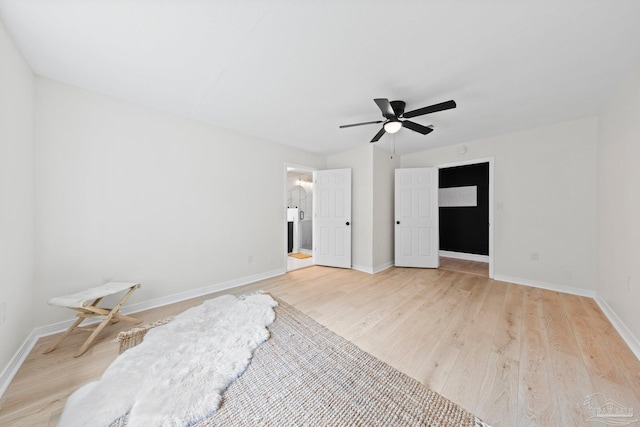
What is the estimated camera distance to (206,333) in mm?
1965

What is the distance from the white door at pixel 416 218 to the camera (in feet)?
13.8

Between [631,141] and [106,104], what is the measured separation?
5214mm

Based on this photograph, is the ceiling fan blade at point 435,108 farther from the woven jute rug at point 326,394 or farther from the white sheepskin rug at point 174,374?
the white sheepskin rug at point 174,374

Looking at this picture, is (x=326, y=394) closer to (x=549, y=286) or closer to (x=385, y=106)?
(x=385, y=106)

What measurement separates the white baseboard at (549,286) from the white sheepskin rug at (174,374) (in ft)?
12.3

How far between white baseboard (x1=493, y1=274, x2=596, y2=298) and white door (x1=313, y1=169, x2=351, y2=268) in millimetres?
2571

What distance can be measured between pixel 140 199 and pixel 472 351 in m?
3.68

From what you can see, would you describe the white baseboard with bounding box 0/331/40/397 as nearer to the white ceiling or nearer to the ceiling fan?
the white ceiling

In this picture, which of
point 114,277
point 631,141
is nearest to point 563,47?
point 631,141

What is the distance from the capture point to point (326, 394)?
1.34 metres

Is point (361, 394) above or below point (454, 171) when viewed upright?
below

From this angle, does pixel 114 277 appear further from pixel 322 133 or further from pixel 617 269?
pixel 617 269

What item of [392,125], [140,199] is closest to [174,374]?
[140,199]

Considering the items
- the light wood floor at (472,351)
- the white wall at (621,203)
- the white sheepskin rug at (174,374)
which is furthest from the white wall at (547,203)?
the white sheepskin rug at (174,374)
